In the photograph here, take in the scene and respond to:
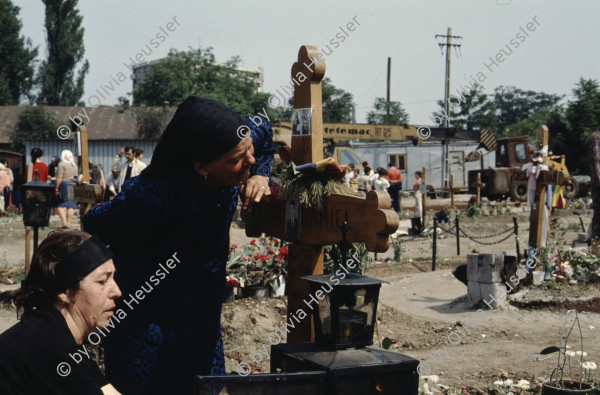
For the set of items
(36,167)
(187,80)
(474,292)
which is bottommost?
(474,292)

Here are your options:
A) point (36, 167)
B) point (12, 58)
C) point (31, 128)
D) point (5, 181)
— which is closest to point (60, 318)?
point (5, 181)

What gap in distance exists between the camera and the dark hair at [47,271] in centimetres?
209

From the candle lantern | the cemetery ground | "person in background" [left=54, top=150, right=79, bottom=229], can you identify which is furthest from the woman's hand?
"person in background" [left=54, top=150, right=79, bottom=229]

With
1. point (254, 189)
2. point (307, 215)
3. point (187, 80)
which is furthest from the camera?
point (187, 80)

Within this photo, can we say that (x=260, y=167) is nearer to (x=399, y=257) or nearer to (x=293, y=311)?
(x=293, y=311)

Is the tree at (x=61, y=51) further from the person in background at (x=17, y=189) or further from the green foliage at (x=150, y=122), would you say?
the person in background at (x=17, y=189)

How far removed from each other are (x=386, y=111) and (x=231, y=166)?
48263 mm

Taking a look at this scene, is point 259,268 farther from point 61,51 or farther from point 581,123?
point 61,51

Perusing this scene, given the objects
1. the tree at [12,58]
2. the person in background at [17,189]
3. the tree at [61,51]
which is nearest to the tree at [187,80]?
the tree at [61,51]

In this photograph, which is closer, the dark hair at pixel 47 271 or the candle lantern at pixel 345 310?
the dark hair at pixel 47 271

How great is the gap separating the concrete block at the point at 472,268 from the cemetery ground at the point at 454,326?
0.36 metres

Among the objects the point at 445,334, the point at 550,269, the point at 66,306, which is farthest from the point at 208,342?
the point at 550,269

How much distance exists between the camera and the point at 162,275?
8.07 feet

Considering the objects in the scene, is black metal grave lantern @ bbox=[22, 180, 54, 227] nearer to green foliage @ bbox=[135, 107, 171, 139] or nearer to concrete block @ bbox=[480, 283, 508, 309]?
concrete block @ bbox=[480, 283, 508, 309]
